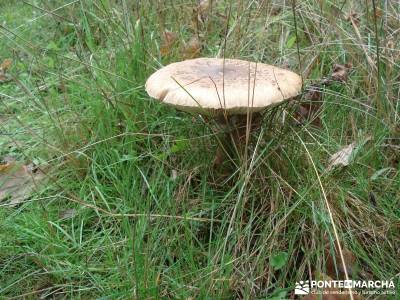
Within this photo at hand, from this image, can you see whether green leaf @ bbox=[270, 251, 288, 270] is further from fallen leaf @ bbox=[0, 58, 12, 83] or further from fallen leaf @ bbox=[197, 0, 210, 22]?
fallen leaf @ bbox=[0, 58, 12, 83]

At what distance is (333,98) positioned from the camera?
168 cm

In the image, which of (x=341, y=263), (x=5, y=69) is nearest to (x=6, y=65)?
(x=5, y=69)

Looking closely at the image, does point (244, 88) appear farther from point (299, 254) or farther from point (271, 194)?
point (299, 254)

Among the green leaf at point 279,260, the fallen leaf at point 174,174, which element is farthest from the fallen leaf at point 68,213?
the green leaf at point 279,260

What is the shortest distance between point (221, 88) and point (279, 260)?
0.50m

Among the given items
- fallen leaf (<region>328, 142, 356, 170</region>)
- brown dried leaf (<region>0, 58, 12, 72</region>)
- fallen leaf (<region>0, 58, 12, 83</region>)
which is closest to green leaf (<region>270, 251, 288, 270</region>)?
fallen leaf (<region>328, 142, 356, 170</region>)

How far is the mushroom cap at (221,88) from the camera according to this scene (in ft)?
3.83

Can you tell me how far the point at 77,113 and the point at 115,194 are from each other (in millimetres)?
438

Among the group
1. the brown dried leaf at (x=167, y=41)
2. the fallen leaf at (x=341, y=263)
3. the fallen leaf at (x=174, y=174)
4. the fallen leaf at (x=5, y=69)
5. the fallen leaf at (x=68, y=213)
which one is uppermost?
the brown dried leaf at (x=167, y=41)

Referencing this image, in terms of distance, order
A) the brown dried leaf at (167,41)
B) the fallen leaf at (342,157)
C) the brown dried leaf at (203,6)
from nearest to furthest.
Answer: the fallen leaf at (342,157) → the brown dried leaf at (167,41) → the brown dried leaf at (203,6)

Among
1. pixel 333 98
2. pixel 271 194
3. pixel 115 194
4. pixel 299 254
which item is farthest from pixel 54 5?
pixel 299 254

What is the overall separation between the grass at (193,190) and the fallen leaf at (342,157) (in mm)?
24

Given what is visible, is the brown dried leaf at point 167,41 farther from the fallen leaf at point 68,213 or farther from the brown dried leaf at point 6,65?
the brown dried leaf at point 6,65

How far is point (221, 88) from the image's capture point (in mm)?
1195
